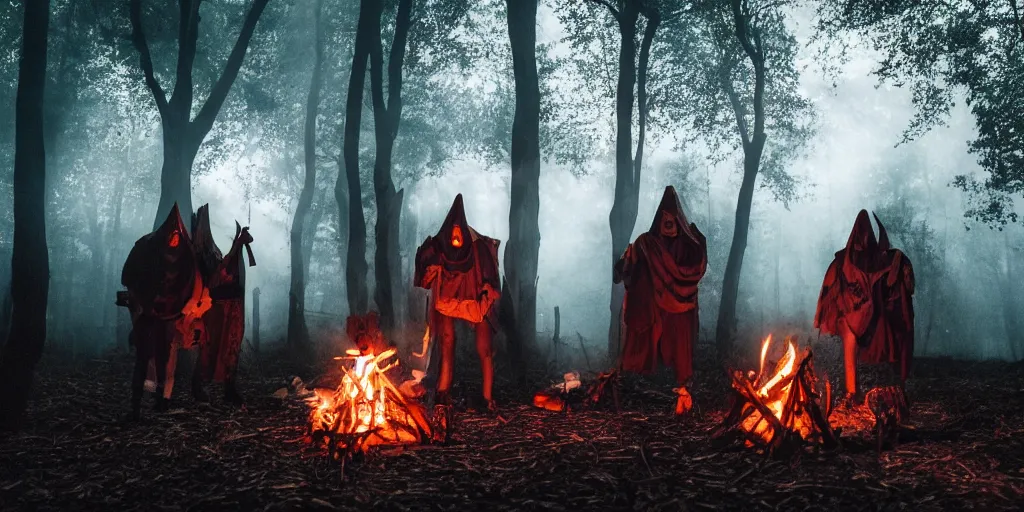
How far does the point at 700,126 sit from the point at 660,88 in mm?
2008

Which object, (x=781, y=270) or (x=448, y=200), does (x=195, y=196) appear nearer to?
(x=448, y=200)

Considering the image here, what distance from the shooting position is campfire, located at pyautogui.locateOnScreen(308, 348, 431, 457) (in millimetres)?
5922

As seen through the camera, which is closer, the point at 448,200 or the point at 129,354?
the point at 129,354

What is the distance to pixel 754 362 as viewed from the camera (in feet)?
52.8

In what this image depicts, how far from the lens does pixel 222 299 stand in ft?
28.6

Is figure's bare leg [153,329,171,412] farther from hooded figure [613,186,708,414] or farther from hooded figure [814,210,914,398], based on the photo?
hooded figure [814,210,914,398]

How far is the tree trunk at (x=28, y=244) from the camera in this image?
7.39 m

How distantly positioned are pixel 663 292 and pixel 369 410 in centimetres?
402

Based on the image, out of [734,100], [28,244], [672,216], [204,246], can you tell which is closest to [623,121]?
[734,100]

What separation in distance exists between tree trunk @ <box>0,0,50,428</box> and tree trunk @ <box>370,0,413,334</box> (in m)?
7.88

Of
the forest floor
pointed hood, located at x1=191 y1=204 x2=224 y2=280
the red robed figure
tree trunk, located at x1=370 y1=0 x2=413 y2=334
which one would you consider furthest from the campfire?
tree trunk, located at x1=370 y1=0 x2=413 y2=334

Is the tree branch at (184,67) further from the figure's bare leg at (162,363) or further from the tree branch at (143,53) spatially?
the figure's bare leg at (162,363)

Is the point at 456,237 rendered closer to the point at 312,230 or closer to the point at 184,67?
the point at 184,67

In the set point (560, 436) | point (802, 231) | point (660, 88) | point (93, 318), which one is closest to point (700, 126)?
point (660, 88)
